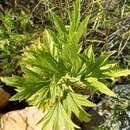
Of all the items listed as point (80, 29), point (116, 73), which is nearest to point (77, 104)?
point (116, 73)

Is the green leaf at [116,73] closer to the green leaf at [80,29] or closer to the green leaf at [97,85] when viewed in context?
the green leaf at [97,85]

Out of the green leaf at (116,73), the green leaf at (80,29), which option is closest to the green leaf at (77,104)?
the green leaf at (116,73)

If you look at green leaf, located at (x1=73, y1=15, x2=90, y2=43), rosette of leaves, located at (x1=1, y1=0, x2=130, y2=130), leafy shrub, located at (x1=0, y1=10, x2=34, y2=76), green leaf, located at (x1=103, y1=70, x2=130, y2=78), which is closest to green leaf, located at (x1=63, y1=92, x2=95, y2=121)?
rosette of leaves, located at (x1=1, y1=0, x2=130, y2=130)

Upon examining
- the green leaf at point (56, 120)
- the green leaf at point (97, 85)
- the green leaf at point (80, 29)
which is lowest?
the green leaf at point (56, 120)

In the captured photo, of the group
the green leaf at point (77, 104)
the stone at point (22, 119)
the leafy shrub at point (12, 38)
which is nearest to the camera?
the green leaf at point (77, 104)

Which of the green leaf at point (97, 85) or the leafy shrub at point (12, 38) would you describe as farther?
the leafy shrub at point (12, 38)

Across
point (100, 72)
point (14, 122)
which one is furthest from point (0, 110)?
point (100, 72)

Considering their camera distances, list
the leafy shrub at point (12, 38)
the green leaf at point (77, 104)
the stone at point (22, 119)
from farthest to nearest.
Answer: the leafy shrub at point (12, 38) → the stone at point (22, 119) → the green leaf at point (77, 104)
